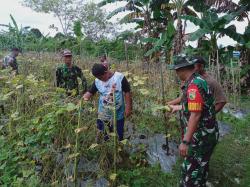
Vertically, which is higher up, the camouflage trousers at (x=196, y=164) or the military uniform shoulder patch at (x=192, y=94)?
the military uniform shoulder patch at (x=192, y=94)

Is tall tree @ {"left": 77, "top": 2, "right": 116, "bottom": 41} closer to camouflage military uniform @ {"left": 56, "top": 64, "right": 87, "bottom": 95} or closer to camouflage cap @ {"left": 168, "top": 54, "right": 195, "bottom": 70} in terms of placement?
camouflage military uniform @ {"left": 56, "top": 64, "right": 87, "bottom": 95}

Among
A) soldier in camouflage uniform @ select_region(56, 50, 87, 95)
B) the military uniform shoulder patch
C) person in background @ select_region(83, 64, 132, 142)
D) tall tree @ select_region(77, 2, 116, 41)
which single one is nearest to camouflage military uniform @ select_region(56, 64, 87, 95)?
soldier in camouflage uniform @ select_region(56, 50, 87, 95)

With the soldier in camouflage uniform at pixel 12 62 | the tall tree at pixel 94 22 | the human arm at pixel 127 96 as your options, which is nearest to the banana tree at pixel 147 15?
the soldier in camouflage uniform at pixel 12 62

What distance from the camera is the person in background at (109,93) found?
410 centimetres

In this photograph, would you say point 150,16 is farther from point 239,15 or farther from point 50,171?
point 50,171

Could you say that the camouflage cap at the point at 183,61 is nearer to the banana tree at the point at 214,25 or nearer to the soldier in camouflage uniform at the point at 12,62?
the soldier in camouflage uniform at the point at 12,62

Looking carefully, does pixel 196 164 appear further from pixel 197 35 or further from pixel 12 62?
pixel 197 35

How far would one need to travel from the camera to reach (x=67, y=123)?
12.6ft

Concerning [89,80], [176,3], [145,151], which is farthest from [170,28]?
[145,151]

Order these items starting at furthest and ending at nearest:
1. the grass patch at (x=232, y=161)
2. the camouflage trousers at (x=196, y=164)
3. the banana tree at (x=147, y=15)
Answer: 1. the banana tree at (x=147, y=15)
2. the grass patch at (x=232, y=161)
3. the camouflage trousers at (x=196, y=164)

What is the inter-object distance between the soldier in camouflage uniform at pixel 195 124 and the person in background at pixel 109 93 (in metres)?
0.92

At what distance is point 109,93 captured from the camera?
415 centimetres

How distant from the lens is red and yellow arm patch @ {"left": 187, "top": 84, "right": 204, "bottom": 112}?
125 inches

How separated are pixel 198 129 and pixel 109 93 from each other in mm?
1214
